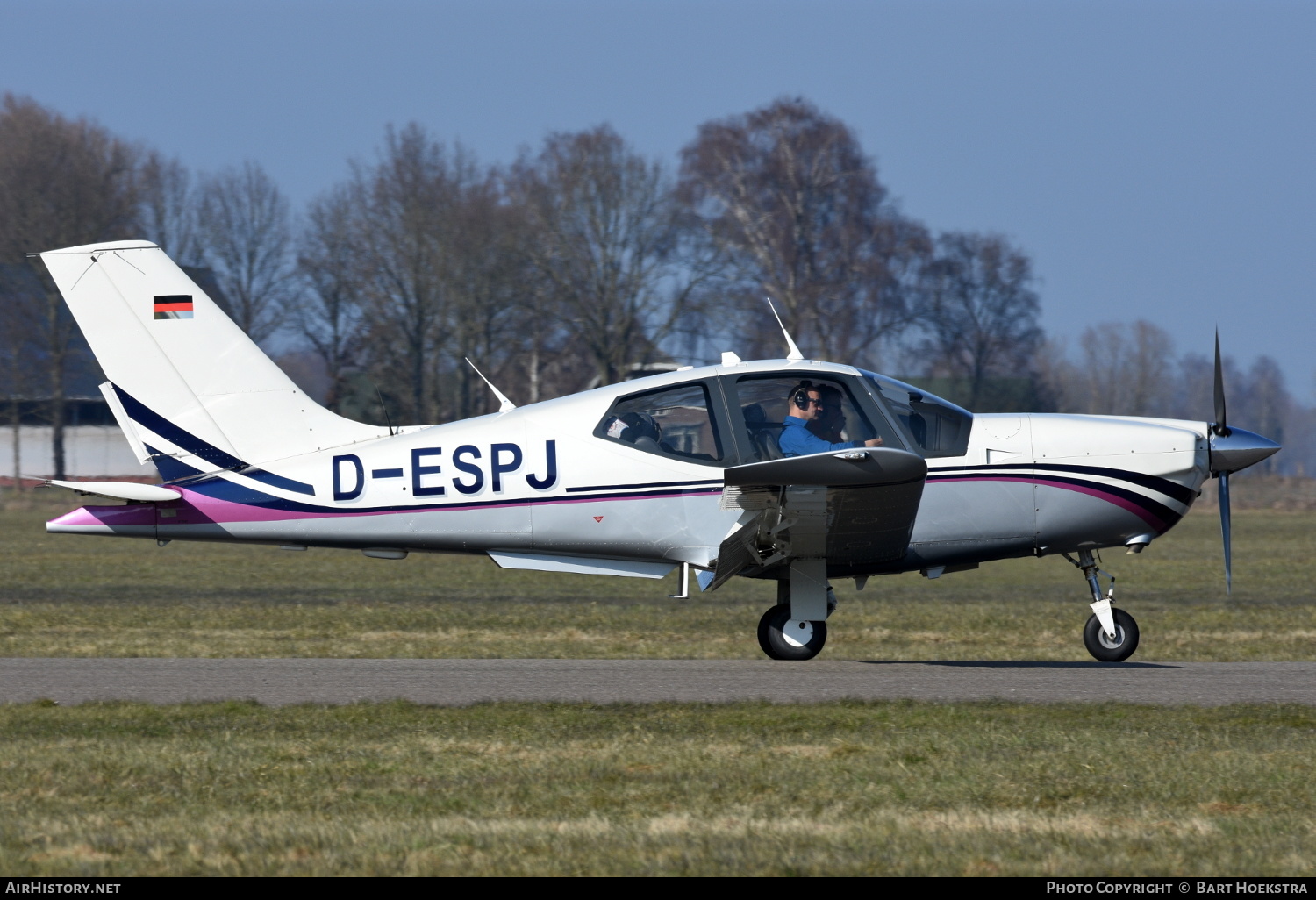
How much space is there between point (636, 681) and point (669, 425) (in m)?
1.84

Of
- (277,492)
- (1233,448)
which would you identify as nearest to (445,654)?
(277,492)

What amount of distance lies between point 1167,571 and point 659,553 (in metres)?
17.7

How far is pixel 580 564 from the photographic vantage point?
420 inches

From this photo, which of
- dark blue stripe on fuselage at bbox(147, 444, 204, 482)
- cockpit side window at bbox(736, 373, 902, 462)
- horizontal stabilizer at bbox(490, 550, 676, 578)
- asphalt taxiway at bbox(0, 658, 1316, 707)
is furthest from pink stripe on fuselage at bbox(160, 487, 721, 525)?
cockpit side window at bbox(736, 373, 902, 462)

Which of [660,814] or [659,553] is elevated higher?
[659,553]

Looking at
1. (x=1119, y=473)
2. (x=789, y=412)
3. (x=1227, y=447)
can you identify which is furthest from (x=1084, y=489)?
(x=789, y=412)

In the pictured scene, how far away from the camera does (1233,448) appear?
10.7 metres

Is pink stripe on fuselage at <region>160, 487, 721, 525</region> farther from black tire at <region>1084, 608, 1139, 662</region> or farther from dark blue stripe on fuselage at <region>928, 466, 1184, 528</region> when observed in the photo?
black tire at <region>1084, 608, 1139, 662</region>

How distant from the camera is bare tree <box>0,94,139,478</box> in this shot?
49031 millimetres

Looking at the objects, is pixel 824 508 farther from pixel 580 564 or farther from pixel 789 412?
pixel 580 564

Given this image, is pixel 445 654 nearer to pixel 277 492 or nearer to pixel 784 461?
pixel 277 492

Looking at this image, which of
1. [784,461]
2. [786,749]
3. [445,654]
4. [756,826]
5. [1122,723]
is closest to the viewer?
[756,826]

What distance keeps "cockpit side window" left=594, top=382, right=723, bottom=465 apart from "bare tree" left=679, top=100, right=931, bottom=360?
1665 inches

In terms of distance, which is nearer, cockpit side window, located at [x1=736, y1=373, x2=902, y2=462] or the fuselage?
cockpit side window, located at [x1=736, y1=373, x2=902, y2=462]
